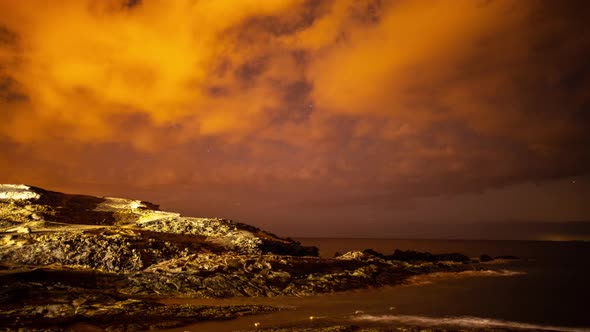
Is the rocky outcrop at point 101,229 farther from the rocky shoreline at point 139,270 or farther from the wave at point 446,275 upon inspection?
the wave at point 446,275

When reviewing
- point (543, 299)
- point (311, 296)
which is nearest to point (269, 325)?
point (311, 296)

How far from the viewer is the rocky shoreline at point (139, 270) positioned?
66.9ft

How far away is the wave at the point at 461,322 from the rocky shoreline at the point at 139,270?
6956 mm

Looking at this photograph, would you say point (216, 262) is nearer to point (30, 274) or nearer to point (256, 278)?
point (256, 278)

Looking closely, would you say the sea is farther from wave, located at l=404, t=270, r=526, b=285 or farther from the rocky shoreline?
the rocky shoreline

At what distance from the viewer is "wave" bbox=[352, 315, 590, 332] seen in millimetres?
21047

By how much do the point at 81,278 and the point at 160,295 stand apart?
6711 millimetres

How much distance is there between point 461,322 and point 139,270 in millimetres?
25358

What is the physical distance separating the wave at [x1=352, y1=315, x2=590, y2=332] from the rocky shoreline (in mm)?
6956

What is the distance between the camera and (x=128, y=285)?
27.8m

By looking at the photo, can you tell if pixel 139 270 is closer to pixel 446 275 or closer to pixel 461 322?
pixel 461 322

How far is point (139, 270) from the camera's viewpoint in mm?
32844

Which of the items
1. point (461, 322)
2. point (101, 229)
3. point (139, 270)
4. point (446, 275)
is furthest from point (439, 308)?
point (101, 229)

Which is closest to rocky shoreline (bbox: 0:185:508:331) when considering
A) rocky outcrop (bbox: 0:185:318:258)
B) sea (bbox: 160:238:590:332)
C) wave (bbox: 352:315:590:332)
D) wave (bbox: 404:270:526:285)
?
rocky outcrop (bbox: 0:185:318:258)
